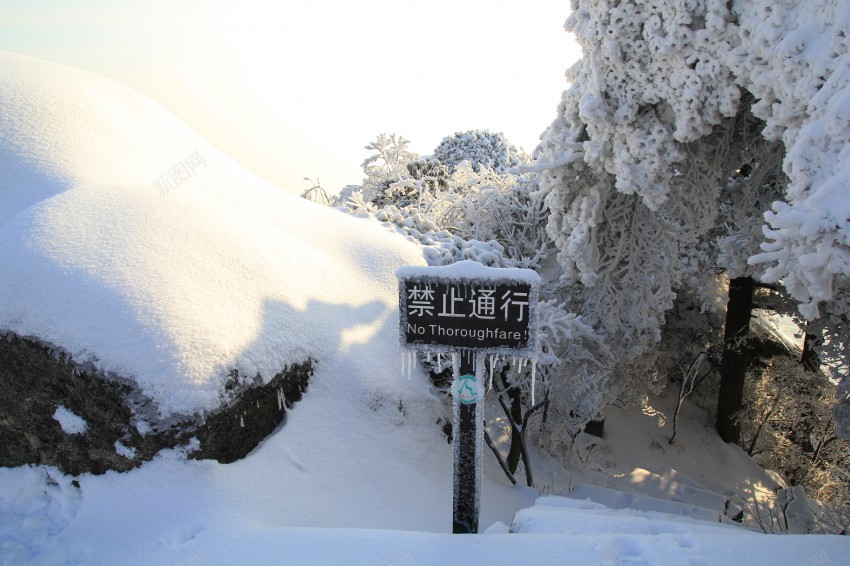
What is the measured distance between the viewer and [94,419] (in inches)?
160

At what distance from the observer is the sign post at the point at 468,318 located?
3404mm

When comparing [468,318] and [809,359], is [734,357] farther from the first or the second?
[468,318]

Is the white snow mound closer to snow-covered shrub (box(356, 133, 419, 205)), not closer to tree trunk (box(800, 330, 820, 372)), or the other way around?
snow-covered shrub (box(356, 133, 419, 205))

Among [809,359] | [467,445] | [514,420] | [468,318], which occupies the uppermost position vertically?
[468,318]

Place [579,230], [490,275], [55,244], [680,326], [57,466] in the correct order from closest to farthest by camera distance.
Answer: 1. [490,275]
2. [57,466]
3. [55,244]
4. [579,230]
5. [680,326]

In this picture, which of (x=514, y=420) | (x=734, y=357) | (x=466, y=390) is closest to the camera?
(x=466, y=390)

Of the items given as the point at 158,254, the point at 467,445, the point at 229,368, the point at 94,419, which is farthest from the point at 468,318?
the point at 158,254

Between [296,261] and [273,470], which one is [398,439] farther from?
[296,261]

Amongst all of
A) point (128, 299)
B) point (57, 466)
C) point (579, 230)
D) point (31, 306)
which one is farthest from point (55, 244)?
point (579, 230)

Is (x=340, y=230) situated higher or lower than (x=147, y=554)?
higher

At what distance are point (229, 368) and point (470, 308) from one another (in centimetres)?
217

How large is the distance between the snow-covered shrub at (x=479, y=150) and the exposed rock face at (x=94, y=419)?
43.6 ft

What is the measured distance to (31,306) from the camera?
438cm

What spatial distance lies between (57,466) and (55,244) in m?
2.00
